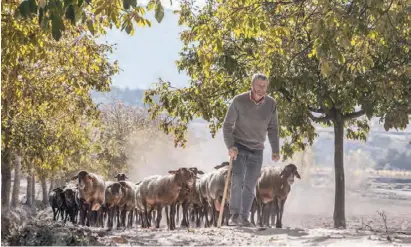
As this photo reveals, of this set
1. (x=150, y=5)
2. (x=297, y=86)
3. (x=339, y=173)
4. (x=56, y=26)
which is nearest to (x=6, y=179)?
(x=297, y=86)

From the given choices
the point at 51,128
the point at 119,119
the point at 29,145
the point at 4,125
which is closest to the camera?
the point at 4,125

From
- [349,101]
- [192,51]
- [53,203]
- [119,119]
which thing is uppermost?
[119,119]

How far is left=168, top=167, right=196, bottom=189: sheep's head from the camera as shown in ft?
63.7

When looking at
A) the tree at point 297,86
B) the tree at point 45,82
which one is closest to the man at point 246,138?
the tree at point 45,82

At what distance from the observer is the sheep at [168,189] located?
770 inches

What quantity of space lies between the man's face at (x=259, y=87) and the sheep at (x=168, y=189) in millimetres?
7313

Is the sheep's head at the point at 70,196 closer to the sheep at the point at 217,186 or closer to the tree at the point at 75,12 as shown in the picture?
the sheep at the point at 217,186

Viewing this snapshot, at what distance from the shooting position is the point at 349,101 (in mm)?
24375

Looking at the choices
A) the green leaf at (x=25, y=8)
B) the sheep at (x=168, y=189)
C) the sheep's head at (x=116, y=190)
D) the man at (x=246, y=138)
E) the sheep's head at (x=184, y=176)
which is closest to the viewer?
the green leaf at (x=25, y=8)

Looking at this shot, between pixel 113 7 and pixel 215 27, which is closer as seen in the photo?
pixel 113 7

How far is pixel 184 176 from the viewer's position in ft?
64.1

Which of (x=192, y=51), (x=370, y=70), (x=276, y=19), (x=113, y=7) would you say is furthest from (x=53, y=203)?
(x=113, y=7)

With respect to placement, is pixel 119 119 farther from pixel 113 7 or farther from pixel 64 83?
pixel 113 7

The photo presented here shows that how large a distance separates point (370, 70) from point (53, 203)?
17713mm
